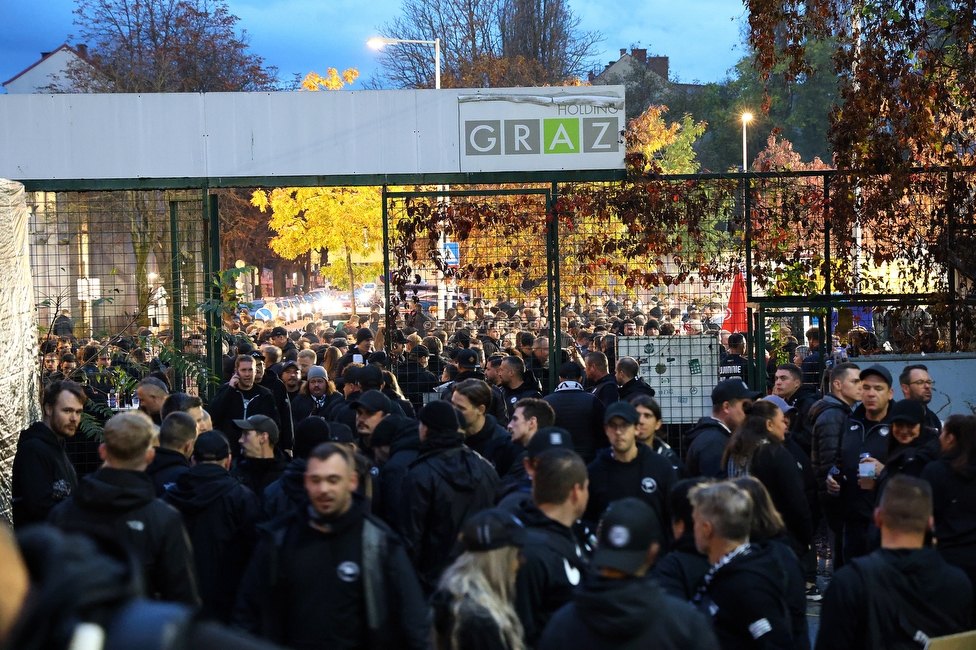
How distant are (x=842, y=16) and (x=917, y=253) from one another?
3.35m

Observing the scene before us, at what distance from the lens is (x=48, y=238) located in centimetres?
1116

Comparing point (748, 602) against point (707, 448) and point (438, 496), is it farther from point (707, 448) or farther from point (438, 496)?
point (707, 448)

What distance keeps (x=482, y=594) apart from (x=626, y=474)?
2628mm

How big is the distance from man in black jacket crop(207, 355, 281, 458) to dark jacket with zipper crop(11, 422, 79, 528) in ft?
9.64

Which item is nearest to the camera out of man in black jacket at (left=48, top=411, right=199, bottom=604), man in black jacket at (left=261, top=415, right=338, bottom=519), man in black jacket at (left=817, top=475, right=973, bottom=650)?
man in black jacket at (left=817, top=475, right=973, bottom=650)

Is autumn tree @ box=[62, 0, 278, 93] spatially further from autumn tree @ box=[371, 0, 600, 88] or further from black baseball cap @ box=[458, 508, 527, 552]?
black baseball cap @ box=[458, 508, 527, 552]

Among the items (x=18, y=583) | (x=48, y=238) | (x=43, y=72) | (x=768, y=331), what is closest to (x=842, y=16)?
(x=768, y=331)

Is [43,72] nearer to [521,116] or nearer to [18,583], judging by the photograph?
[521,116]

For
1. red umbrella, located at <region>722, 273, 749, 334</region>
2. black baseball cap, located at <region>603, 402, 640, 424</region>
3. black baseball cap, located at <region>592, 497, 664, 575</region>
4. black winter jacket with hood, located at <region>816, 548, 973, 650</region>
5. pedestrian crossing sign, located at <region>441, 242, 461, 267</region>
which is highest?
pedestrian crossing sign, located at <region>441, 242, 461, 267</region>

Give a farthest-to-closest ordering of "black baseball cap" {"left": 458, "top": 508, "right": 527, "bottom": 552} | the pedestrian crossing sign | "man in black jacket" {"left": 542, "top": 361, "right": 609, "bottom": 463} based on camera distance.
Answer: the pedestrian crossing sign < "man in black jacket" {"left": 542, "top": 361, "right": 609, "bottom": 463} < "black baseball cap" {"left": 458, "top": 508, "right": 527, "bottom": 552}

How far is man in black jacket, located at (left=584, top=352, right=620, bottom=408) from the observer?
33.7ft

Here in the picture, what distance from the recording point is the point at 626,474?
20.4 ft

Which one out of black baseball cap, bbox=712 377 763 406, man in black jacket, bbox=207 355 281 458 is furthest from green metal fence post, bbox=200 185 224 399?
black baseball cap, bbox=712 377 763 406

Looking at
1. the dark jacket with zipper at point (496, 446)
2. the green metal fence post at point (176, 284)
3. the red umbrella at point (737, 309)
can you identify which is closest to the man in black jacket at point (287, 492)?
the dark jacket with zipper at point (496, 446)
